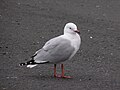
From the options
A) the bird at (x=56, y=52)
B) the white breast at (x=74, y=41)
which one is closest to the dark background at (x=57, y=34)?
the bird at (x=56, y=52)

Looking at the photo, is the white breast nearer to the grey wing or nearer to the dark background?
the grey wing

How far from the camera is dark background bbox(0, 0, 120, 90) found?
7.82 metres

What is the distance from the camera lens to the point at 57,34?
1306 cm

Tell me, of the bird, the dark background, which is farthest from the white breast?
the dark background

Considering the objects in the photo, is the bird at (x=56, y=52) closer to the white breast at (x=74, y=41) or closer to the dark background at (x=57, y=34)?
the white breast at (x=74, y=41)

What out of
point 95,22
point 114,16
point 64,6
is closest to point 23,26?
point 95,22

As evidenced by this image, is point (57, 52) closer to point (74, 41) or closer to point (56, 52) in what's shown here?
point (56, 52)

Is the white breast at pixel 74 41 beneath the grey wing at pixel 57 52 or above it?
above

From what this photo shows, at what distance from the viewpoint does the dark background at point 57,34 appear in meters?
7.82

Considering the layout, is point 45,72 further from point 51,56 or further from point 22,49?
point 22,49

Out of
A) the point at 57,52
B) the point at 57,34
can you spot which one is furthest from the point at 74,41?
the point at 57,34

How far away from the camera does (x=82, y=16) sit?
53.8ft

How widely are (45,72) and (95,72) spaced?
3.07ft

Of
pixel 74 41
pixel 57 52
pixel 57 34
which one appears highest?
pixel 57 34
